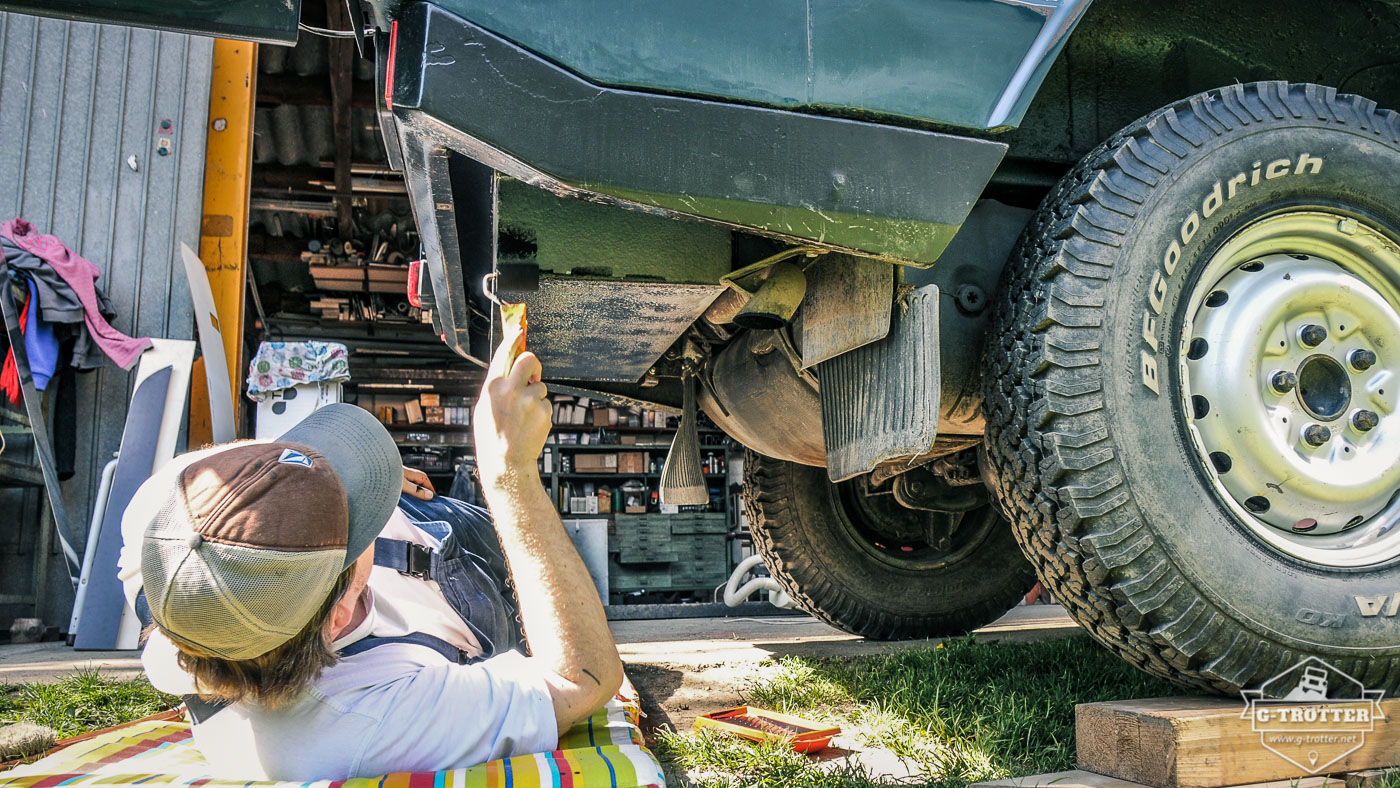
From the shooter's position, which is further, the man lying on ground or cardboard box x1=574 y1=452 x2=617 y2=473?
cardboard box x1=574 y1=452 x2=617 y2=473

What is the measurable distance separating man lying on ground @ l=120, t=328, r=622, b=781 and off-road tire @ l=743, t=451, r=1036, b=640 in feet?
5.76

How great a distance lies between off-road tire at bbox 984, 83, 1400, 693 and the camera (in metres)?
1.41

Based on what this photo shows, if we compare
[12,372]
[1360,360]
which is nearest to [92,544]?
[12,372]

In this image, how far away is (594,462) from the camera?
32.6 feet

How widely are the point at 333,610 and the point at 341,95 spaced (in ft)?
21.4

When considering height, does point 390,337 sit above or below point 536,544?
above

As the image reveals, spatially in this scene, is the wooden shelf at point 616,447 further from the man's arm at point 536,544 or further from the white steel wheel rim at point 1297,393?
the man's arm at point 536,544

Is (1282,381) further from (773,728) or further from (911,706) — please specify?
(773,728)

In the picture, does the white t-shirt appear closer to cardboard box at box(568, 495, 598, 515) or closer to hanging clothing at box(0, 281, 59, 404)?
hanging clothing at box(0, 281, 59, 404)

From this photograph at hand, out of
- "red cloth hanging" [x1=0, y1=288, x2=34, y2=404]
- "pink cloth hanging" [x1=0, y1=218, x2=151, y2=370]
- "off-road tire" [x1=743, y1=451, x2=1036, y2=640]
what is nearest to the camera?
"off-road tire" [x1=743, y1=451, x2=1036, y2=640]

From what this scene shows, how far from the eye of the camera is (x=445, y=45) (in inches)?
46.6

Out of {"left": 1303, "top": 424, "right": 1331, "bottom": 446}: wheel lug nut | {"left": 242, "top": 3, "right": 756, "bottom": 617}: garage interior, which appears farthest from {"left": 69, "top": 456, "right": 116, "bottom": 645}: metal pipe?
{"left": 1303, "top": 424, "right": 1331, "bottom": 446}: wheel lug nut

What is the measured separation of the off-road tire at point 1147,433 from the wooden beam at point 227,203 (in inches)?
176

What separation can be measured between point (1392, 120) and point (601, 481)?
352 inches
